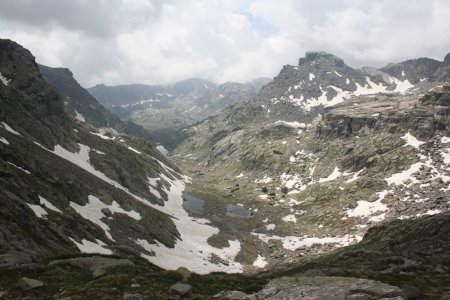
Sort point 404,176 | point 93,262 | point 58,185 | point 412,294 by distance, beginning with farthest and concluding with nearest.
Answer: point 404,176
point 58,185
point 93,262
point 412,294

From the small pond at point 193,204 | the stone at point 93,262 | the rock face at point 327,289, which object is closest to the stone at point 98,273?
the stone at point 93,262

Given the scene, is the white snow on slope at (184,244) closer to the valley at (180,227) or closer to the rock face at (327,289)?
the valley at (180,227)

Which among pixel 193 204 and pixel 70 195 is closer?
pixel 70 195

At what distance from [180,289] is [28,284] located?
35.2 ft

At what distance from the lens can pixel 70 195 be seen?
91250 millimetres

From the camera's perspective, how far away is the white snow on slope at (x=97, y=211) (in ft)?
284

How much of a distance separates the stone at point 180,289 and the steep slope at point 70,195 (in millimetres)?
14086

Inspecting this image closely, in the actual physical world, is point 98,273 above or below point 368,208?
below

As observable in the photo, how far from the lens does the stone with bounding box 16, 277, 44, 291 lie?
92.0 ft

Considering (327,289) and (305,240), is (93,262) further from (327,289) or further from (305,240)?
(305,240)

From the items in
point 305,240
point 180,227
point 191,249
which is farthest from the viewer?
point 305,240

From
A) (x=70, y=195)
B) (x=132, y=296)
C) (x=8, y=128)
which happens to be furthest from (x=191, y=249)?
(x=132, y=296)

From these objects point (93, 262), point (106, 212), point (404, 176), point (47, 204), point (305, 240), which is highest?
point (404, 176)

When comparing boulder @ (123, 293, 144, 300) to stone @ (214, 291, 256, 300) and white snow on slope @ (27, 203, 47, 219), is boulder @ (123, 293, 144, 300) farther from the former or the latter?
white snow on slope @ (27, 203, 47, 219)
